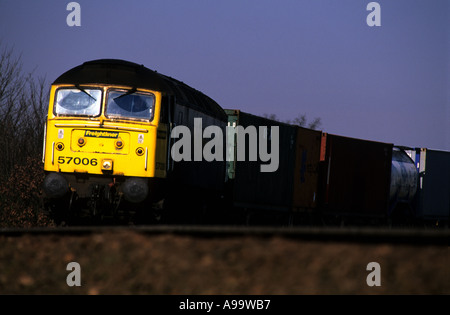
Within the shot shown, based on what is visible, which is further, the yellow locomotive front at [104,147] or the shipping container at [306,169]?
the shipping container at [306,169]

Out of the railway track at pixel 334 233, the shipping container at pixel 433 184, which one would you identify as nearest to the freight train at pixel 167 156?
the shipping container at pixel 433 184

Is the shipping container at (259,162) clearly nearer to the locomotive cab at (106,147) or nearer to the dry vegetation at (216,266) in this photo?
the locomotive cab at (106,147)

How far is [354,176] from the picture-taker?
2328 cm

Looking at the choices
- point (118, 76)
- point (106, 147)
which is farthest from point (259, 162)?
point (106, 147)

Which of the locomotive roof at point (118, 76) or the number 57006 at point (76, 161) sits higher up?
the locomotive roof at point (118, 76)

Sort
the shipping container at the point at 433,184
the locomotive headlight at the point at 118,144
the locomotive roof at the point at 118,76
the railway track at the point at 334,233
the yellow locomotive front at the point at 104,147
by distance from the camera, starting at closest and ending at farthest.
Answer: the railway track at the point at 334,233 < the yellow locomotive front at the point at 104,147 < the locomotive headlight at the point at 118,144 < the locomotive roof at the point at 118,76 < the shipping container at the point at 433,184

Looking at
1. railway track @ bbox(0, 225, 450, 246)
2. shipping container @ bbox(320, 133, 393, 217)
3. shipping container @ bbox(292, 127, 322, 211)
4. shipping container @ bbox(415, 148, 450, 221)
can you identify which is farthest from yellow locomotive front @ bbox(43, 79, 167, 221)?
shipping container @ bbox(415, 148, 450, 221)

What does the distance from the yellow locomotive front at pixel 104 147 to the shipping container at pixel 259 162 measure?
4.54 meters

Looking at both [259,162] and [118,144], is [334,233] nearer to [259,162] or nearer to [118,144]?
[118,144]

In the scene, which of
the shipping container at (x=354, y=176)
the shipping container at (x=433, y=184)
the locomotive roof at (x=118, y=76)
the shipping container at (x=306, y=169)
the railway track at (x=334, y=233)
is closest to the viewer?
the railway track at (x=334, y=233)

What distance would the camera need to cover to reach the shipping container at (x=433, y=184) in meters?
25.7

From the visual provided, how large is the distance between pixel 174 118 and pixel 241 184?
452cm

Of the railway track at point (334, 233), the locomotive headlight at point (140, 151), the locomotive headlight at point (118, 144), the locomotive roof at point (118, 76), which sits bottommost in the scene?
the railway track at point (334, 233)

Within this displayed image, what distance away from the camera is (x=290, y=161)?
2028cm
